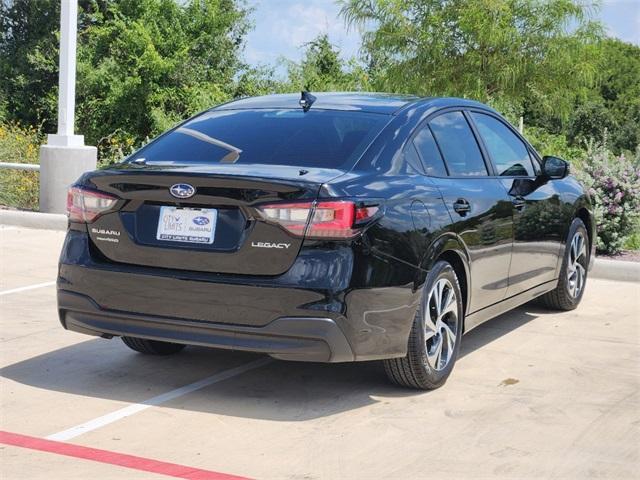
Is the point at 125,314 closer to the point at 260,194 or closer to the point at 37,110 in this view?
the point at 260,194

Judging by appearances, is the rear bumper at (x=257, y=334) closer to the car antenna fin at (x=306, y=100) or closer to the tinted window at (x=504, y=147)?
the car antenna fin at (x=306, y=100)

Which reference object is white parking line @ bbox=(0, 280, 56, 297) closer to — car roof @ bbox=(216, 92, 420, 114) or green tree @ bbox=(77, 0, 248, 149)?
car roof @ bbox=(216, 92, 420, 114)

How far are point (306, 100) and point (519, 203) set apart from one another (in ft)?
5.27

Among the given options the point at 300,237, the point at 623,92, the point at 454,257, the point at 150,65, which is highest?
the point at 623,92

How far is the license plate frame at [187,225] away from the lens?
5.08m

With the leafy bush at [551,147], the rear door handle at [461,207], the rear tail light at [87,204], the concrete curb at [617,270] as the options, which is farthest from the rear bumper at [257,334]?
the leafy bush at [551,147]

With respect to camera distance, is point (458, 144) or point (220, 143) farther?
point (458, 144)

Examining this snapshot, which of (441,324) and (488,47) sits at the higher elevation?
(488,47)

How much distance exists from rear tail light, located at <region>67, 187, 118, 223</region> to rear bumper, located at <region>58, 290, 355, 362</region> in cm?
50

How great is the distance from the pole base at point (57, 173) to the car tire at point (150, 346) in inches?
272

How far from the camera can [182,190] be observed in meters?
5.13

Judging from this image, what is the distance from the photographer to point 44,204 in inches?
514

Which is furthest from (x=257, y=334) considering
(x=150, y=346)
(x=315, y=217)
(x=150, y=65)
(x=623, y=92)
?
(x=623, y=92)

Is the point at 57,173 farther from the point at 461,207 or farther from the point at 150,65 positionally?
the point at 150,65
